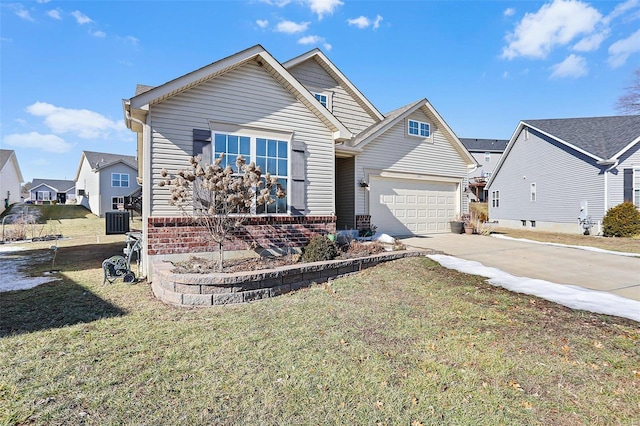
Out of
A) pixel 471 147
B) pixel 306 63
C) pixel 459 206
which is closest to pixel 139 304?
pixel 306 63

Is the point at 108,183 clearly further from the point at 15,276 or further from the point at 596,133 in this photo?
the point at 596,133

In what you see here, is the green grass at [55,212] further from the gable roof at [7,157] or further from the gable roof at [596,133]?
the gable roof at [596,133]

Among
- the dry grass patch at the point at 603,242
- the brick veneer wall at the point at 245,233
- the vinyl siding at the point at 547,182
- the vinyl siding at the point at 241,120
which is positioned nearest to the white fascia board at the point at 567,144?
the vinyl siding at the point at 547,182

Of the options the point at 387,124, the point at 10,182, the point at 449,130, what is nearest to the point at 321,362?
the point at 387,124

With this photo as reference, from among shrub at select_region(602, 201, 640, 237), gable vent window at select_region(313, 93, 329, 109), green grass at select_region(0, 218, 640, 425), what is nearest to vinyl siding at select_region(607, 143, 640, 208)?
shrub at select_region(602, 201, 640, 237)

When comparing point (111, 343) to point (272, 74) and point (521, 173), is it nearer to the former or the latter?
point (272, 74)

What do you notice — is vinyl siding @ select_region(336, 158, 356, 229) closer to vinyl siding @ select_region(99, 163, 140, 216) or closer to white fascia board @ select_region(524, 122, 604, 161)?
white fascia board @ select_region(524, 122, 604, 161)

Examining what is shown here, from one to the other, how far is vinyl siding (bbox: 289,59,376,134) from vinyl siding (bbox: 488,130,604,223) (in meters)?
11.8

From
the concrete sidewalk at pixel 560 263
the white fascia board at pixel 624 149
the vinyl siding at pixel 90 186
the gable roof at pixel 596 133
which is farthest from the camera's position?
the vinyl siding at pixel 90 186

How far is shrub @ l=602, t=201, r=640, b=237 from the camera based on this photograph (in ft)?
45.4

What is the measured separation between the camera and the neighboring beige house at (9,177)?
2769cm

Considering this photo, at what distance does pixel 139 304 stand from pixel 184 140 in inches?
139

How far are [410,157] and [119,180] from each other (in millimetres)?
28021

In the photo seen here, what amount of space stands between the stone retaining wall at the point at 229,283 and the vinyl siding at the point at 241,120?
194 centimetres
